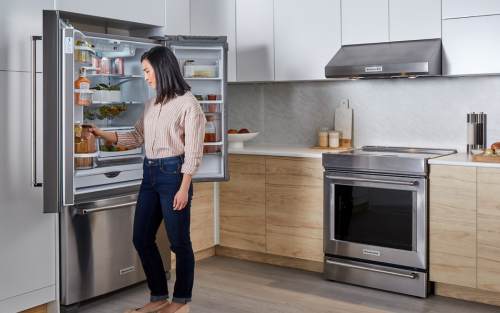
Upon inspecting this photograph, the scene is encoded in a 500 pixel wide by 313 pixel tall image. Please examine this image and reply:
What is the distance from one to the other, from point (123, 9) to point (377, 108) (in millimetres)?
1904

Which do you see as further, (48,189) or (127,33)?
(127,33)

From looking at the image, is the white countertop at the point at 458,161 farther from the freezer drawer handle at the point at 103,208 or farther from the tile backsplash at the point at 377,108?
the freezer drawer handle at the point at 103,208

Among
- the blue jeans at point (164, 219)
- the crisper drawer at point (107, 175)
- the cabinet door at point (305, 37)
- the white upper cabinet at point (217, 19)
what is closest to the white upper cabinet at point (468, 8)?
the cabinet door at point (305, 37)

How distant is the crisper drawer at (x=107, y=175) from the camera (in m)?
3.25

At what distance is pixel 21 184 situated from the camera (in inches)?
115

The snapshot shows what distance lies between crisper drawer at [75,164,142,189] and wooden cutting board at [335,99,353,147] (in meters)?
1.54

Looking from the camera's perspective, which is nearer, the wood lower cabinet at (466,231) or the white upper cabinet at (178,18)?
the wood lower cabinet at (466,231)

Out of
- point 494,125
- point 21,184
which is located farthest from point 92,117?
point 494,125

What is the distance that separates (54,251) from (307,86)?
229 centimetres

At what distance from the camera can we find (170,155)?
2.85 metres

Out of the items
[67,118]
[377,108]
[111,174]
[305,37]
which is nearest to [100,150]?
[111,174]

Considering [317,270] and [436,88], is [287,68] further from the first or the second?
[317,270]

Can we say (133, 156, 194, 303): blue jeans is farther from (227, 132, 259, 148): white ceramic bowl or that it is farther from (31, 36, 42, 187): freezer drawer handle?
(227, 132, 259, 148): white ceramic bowl

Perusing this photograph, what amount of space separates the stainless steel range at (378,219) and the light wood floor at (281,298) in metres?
0.11
